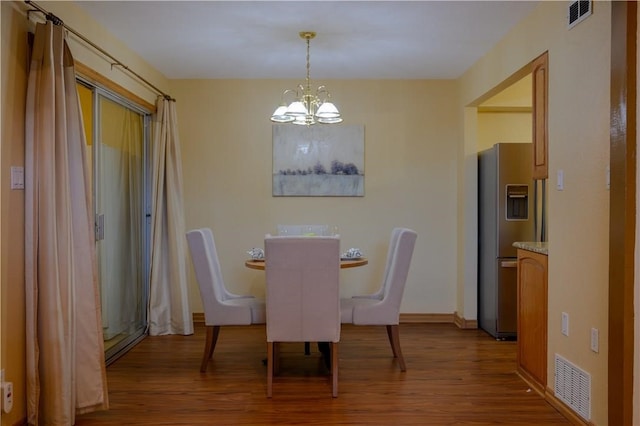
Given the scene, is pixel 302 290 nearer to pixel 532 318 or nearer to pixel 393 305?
Answer: pixel 393 305

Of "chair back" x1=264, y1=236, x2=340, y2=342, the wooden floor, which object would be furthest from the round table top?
the wooden floor

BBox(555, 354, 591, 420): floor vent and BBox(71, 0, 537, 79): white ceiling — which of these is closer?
BBox(555, 354, 591, 420): floor vent

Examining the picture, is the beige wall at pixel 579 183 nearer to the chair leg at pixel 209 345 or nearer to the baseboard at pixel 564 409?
the baseboard at pixel 564 409

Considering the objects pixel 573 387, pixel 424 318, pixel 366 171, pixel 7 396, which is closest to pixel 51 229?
pixel 7 396

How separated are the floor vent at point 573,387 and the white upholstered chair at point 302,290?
1298 millimetres

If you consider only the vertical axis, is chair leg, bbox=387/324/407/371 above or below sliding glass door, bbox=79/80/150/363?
below

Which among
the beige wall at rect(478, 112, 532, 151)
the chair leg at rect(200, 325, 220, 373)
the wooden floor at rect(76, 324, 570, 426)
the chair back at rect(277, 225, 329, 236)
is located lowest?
the wooden floor at rect(76, 324, 570, 426)

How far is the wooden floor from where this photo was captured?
269 cm

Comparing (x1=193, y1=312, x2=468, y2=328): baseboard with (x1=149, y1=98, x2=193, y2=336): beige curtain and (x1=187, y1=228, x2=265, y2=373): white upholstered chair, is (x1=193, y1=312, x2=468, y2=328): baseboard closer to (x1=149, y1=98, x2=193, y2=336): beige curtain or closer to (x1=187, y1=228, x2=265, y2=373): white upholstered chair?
(x1=149, y1=98, x2=193, y2=336): beige curtain

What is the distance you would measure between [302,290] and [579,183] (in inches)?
65.8

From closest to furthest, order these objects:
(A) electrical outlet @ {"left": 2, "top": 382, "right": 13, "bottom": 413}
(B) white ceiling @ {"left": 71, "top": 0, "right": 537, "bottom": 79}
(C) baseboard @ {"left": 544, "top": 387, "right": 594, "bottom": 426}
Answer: (A) electrical outlet @ {"left": 2, "top": 382, "right": 13, "bottom": 413}
(C) baseboard @ {"left": 544, "top": 387, "right": 594, "bottom": 426}
(B) white ceiling @ {"left": 71, "top": 0, "right": 537, "bottom": 79}

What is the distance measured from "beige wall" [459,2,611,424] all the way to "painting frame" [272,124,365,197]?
2.13 m

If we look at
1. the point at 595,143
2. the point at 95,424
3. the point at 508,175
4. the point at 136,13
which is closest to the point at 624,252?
the point at 595,143

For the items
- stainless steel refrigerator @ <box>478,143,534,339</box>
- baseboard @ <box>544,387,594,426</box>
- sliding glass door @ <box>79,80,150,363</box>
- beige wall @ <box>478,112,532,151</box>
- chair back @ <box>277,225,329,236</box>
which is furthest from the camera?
beige wall @ <box>478,112,532,151</box>
